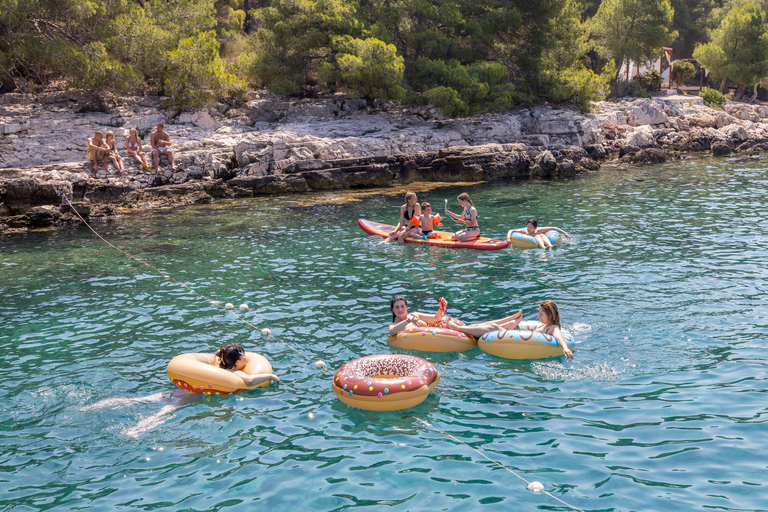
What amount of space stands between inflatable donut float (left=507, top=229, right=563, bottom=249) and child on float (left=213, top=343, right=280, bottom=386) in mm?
8558

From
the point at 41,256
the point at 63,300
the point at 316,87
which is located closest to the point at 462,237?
the point at 63,300

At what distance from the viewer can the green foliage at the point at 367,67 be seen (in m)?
28.5

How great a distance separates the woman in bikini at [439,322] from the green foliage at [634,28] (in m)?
40.3

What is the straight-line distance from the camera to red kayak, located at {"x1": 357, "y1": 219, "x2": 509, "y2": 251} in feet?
47.8

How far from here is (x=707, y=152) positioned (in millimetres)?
34062

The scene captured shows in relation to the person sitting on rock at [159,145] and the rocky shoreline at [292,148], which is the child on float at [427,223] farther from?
the person sitting on rock at [159,145]

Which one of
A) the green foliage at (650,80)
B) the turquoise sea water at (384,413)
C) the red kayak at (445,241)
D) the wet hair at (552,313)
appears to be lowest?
the turquoise sea water at (384,413)

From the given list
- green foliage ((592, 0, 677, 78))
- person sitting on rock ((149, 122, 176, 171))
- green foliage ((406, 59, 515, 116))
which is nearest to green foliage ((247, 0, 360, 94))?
green foliage ((406, 59, 515, 116))

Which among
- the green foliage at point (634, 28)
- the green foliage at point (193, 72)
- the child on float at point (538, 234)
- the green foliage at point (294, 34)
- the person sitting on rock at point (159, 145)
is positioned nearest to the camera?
the child on float at point (538, 234)

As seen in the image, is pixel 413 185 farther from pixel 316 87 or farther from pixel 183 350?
pixel 183 350

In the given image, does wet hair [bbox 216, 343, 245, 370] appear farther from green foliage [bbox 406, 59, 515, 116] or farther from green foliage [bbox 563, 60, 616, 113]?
green foliage [bbox 563, 60, 616, 113]

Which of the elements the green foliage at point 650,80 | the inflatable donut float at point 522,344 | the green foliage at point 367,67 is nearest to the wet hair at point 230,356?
the inflatable donut float at point 522,344

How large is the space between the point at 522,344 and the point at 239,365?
12.7 feet

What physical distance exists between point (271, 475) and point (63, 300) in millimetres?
7869
